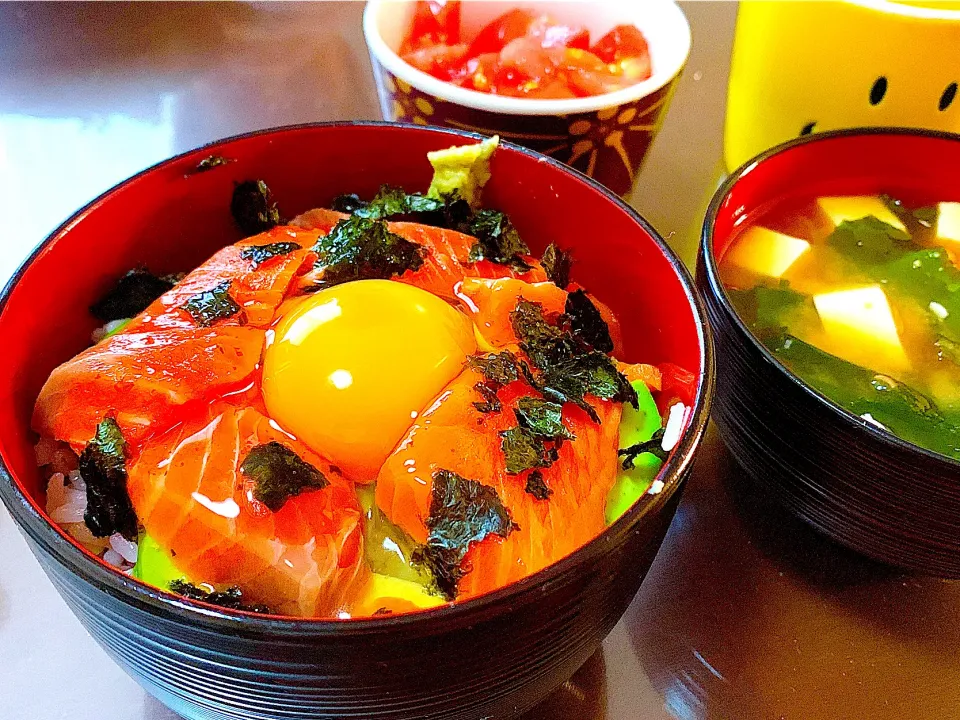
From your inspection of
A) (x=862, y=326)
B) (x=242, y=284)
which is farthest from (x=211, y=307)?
(x=862, y=326)

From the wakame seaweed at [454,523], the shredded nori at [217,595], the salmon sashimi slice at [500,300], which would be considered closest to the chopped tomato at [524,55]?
the salmon sashimi slice at [500,300]

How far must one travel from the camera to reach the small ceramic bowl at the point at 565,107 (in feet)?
4.31

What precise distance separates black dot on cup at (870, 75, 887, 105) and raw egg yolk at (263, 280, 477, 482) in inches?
38.1

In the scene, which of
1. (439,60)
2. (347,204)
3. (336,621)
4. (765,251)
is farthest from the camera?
(439,60)

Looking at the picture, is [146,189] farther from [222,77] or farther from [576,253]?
[222,77]

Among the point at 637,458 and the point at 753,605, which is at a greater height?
the point at 637,458

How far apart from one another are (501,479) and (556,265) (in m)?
0.38

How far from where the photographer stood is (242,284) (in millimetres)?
1024

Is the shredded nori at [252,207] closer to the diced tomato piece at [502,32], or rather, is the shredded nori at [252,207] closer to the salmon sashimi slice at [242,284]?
the salmon sashimi slice at [242,284]

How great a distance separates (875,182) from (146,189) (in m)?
1.21

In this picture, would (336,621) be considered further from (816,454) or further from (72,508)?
(816,454)

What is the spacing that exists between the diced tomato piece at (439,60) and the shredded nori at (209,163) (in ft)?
1.68

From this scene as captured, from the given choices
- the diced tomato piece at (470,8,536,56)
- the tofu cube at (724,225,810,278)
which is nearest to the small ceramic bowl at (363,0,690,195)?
the diced tomato piece at (470,8,536,56)

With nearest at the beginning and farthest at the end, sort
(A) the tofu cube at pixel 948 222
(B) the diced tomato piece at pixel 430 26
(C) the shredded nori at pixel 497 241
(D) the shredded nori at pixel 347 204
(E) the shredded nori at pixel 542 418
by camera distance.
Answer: (E) the shredded nori at pixel 542 418 → (C) the shredded nori at pixel 497 241 → (D) the shredded nori at pixel 347 204 → (A) the tofu cube at pixel 948 222 → (B) the diced tomato piece at pixel 430 26
